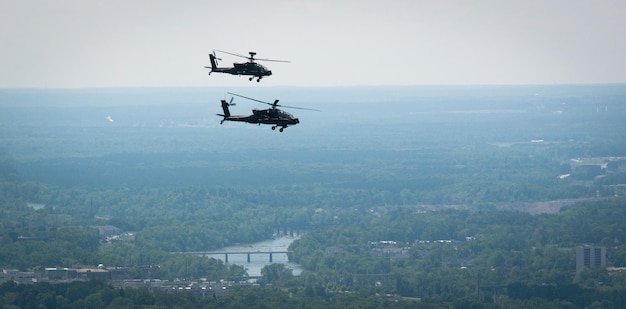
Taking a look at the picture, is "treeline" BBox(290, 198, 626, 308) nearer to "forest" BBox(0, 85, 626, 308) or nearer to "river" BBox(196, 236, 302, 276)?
"forest" BBox(0, 85, 626, 308)

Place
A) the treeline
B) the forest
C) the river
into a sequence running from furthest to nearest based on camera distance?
the river
the treeline
the forest

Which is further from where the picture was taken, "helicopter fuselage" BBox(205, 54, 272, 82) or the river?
the river

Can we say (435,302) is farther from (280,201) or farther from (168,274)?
(280,201)

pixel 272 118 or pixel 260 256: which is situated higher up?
pixel 272 118

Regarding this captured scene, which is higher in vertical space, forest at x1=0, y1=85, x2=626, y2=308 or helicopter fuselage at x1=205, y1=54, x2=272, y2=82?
helicopter fuselage at x1=205, y1=54, x2=272, y2=82

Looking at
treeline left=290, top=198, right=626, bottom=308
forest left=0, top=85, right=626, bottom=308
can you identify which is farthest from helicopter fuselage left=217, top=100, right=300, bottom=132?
treeline left=290, top=198, right=626, bottom=308

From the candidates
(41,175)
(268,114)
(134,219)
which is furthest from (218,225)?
(268,114)

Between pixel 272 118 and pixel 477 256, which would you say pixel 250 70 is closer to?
pixel 272 118

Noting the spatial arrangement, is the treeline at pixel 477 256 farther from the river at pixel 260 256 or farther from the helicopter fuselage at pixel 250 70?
the helicopter fuselage at pixel 250 70

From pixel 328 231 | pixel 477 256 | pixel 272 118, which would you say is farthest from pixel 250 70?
pixel 328 231
